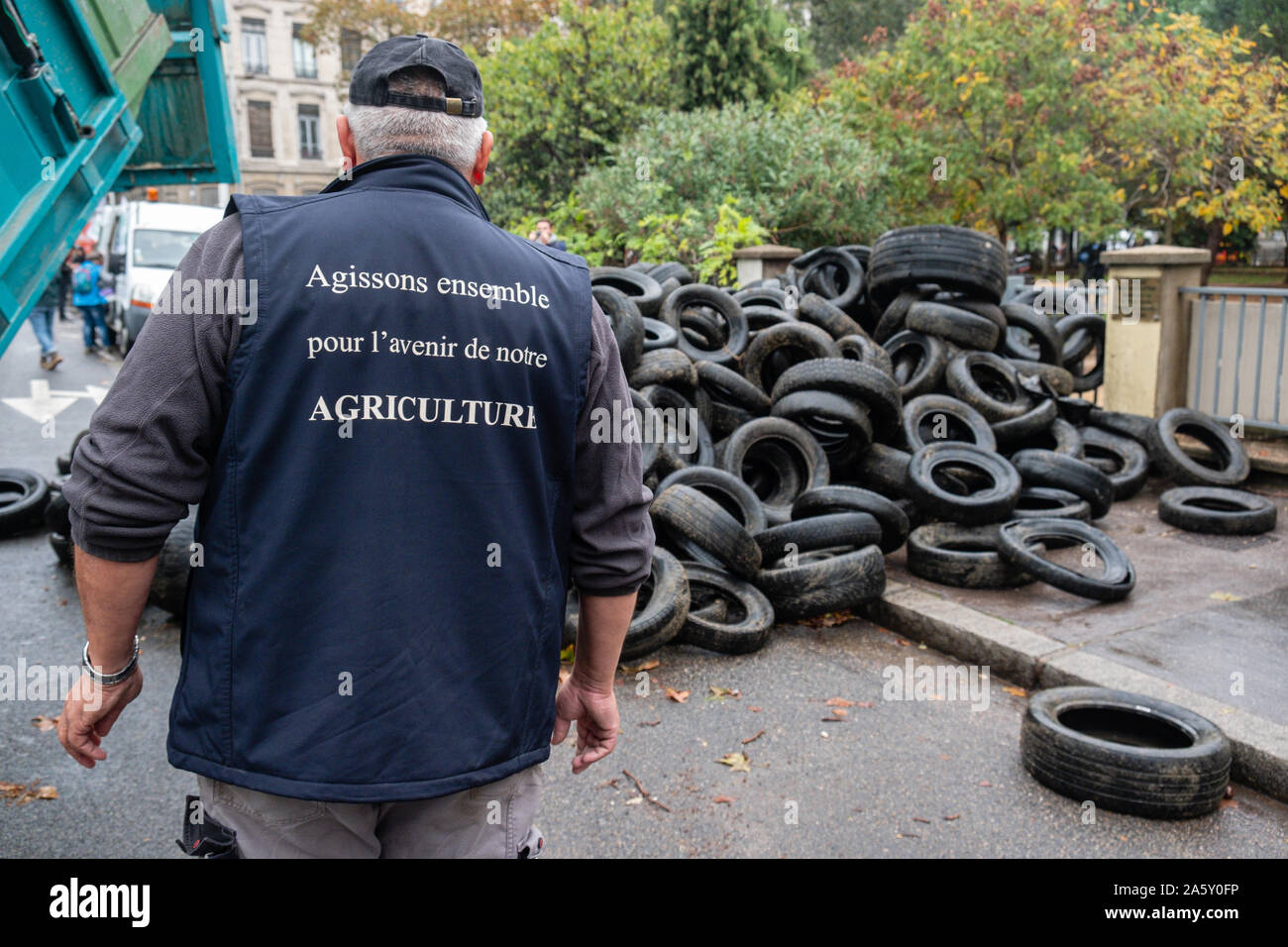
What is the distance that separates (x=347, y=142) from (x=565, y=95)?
20.3 metres

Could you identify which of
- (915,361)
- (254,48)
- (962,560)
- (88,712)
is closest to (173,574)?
(88,712)

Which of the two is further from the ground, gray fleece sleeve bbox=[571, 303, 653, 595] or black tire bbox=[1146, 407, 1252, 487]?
gray fleece sleeve bbox=[571, 303, 653, 595]

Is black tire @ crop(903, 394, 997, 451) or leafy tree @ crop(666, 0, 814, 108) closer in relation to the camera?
black tire @ crop(903, 394, 997, 451)

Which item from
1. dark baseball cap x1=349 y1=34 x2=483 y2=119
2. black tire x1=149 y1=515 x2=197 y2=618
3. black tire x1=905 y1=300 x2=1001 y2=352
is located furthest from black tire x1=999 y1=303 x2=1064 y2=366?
dark baseball cap x1=349 y1=34 x2=483 y2=119

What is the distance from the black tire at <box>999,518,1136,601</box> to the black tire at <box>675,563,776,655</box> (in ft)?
5.56

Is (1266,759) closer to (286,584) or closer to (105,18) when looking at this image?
(286,584)

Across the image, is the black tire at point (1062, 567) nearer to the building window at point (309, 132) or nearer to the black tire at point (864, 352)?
the black tire at point (864, 352)

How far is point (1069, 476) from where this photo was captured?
8.03 meters

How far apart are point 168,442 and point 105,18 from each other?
14.7 feet

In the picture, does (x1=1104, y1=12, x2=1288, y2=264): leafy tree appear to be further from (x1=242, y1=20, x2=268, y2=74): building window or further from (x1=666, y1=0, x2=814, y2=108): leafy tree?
(x1=242, y1=20, x2=268, y2=74): building window

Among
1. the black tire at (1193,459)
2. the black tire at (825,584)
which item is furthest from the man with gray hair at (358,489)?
the black tire at (1193,459)

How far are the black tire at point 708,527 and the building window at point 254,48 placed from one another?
59897mm

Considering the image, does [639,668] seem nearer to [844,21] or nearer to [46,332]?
[46,332]

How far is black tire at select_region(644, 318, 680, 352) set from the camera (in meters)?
8.79
